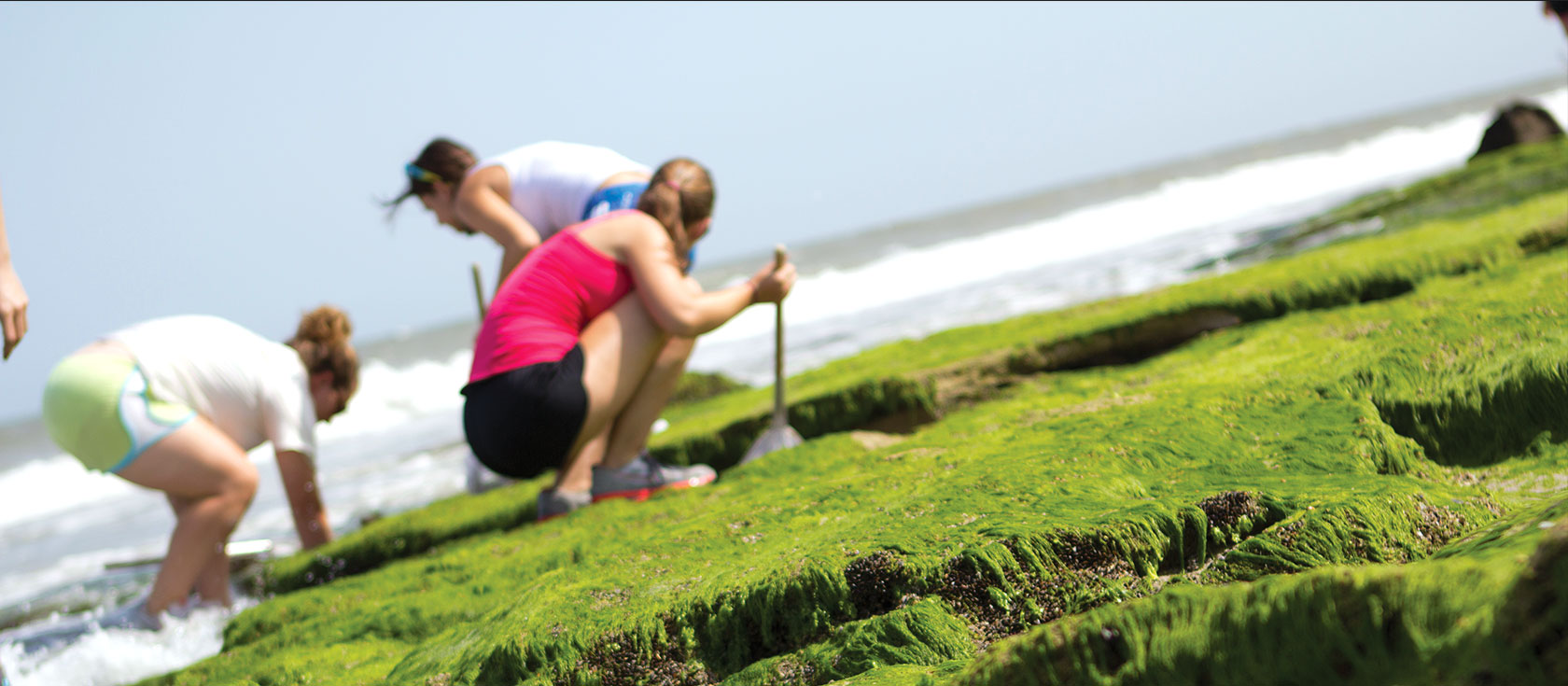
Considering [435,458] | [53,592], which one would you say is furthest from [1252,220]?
[53,592]

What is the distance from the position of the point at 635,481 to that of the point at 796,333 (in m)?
12.8

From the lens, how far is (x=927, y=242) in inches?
1553

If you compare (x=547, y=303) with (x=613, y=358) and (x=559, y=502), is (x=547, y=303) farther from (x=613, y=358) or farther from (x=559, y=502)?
(x=559, y=502)

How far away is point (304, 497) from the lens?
16.9 ft

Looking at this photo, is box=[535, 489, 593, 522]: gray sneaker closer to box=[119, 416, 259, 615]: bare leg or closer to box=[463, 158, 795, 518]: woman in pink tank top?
box=[463, 158, 795, 518]: woman in pink tank top

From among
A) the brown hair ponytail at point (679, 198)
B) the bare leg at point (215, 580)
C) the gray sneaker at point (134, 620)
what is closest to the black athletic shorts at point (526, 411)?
the brown hair ponytail at point (679, 198)

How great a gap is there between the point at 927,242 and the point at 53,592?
34740 mm

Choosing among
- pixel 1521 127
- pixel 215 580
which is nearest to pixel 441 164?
pixel 215 580

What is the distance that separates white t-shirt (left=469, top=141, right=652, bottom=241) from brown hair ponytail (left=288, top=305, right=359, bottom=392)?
1113 mm

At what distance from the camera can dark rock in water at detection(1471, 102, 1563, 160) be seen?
1298 centimetres

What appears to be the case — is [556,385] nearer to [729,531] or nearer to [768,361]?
[729,531]

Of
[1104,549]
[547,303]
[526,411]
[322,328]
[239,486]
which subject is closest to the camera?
[1104,549]

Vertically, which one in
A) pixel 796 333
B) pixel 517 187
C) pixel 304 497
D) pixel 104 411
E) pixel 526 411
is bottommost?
pixel 796 333

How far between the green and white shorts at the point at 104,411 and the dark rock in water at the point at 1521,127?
14.7 metres
